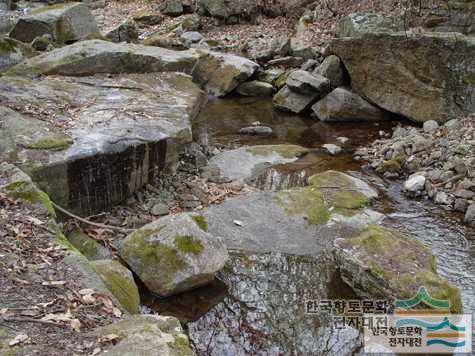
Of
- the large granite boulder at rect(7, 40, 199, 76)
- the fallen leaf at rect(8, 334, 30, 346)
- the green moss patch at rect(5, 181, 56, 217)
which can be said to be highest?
the large granite boulder at rect(7, 40, 199, 76)

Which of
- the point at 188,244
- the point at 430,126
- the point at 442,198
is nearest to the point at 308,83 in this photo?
the point at 430,126

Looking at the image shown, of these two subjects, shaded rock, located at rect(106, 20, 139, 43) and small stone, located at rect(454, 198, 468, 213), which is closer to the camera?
small stone, located at rect(454, 198, 468, 213)

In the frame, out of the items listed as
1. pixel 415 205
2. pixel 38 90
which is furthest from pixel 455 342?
pixel 38 90

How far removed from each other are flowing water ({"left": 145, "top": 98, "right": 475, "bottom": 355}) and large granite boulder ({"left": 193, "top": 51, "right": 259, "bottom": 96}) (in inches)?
207

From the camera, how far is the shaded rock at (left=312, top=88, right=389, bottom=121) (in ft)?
38.7

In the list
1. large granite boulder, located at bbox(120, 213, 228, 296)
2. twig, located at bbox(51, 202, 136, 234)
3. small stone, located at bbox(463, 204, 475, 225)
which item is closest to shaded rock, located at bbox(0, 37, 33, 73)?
twig, located at bbox(51, 202, 136, 234)

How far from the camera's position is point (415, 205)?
25.5ft

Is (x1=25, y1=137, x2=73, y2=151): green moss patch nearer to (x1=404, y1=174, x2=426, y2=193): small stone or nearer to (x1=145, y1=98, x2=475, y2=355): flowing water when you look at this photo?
(x1=145, y1=98, x2=475, y2=355): flowing water

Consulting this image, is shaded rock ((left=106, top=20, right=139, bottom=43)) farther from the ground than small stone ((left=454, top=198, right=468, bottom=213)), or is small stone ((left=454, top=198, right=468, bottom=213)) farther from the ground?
shaded rock ((left=106, top=20, right=139, bottom=43))

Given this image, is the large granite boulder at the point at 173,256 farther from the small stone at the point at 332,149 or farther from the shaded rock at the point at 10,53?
Result: the shaded rock at the point at 10,53

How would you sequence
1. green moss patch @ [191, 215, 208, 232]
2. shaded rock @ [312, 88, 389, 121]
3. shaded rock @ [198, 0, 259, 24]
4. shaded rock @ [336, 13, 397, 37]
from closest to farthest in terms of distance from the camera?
1. green moss patch @ [191, 215, 208, 232]
2. shaded rock @ [312, 88, 389, 121]
3. shaded rock @ [336, 13, 397, 37]
4. shaded rock @ [198, 0, 259, 24]

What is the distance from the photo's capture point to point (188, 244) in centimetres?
546

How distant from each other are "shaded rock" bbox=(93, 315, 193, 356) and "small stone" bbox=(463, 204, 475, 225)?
5.07 m

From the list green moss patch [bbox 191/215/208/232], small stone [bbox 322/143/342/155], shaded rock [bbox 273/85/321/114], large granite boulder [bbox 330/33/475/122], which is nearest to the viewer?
green moss patch [bbox 191/215/208/232]
